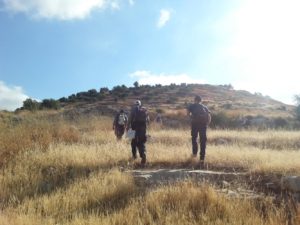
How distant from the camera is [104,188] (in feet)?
34.2

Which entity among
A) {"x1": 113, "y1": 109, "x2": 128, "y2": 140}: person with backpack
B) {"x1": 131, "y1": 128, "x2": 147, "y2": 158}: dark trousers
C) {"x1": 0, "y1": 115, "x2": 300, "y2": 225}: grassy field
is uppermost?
{"x1": 113, "y1": 109, "x2": 128, "y2": 140}: person with backpack

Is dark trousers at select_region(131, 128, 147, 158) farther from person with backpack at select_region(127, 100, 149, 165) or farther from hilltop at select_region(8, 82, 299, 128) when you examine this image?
hilltop at select_region(8, 82, 299, 128)

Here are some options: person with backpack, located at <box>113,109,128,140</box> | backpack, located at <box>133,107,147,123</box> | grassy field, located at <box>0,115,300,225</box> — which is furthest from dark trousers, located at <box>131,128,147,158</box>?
person with backpack, located at <box>113,109,128,140</box>

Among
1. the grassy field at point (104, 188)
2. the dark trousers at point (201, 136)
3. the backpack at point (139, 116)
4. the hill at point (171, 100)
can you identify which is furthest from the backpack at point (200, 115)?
the hill at point (171, 100)

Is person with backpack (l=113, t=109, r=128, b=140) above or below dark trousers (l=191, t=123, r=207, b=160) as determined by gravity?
above

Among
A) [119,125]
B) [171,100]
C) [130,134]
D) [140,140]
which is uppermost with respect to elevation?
[171,100]

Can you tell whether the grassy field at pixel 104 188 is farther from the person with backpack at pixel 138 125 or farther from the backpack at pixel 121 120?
the backpack at pixel 121 120

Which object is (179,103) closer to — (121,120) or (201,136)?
(121,120)

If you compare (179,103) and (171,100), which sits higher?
(171,100)

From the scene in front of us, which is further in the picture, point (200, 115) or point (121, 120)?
point (121, 120)

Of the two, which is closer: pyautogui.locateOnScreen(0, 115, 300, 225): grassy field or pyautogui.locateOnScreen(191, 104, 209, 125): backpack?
pyautogui.locateOnScreen(0, 115, 300, 225): grassy field

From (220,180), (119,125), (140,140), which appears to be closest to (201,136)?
(140,140)

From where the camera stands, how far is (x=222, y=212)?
9008 millimetres

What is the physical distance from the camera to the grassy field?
340 inches
